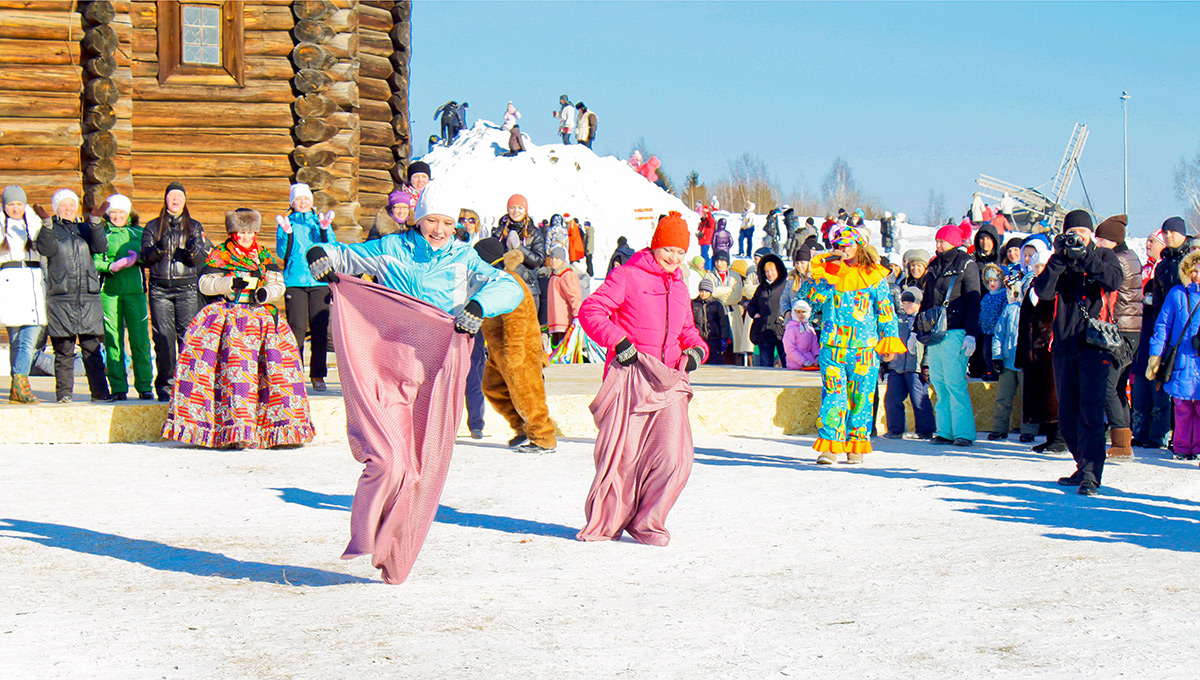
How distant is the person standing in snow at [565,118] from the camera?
5319cm

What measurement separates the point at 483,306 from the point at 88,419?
18.1ft

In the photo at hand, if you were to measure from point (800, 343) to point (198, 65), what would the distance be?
8.20 m

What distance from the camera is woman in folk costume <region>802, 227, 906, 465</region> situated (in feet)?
30.2

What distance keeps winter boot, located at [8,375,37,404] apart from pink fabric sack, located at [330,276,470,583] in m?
5.71

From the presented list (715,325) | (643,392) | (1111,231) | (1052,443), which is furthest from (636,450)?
(715,325)

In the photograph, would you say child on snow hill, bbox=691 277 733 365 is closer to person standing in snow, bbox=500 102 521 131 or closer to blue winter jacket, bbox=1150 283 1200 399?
blue winter jacket, bbox=1150 283 1200 399

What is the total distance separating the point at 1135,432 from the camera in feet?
35.3

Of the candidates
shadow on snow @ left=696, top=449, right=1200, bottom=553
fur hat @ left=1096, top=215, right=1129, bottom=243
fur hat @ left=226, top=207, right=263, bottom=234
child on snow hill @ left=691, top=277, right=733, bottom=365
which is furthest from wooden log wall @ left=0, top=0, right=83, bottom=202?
fur hat @ left=1096, top=215, right=1129, bottom=243

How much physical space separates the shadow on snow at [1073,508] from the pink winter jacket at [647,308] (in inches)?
84.5

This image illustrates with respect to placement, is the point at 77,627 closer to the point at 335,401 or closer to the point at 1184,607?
the point at 1184,607

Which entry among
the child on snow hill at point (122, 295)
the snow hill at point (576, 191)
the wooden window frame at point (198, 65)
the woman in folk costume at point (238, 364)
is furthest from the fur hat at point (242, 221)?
the snow hill at point (576, 191)


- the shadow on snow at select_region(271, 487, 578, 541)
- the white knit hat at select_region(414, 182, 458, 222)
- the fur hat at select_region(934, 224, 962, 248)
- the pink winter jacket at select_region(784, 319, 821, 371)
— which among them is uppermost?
the fur hat at select_region(934, 224, 962, 248)

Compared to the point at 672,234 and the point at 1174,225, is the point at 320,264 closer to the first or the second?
the point at 672,234

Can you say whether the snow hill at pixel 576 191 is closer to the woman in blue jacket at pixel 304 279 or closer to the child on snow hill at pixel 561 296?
the child on snow hill at pixel 561 296
